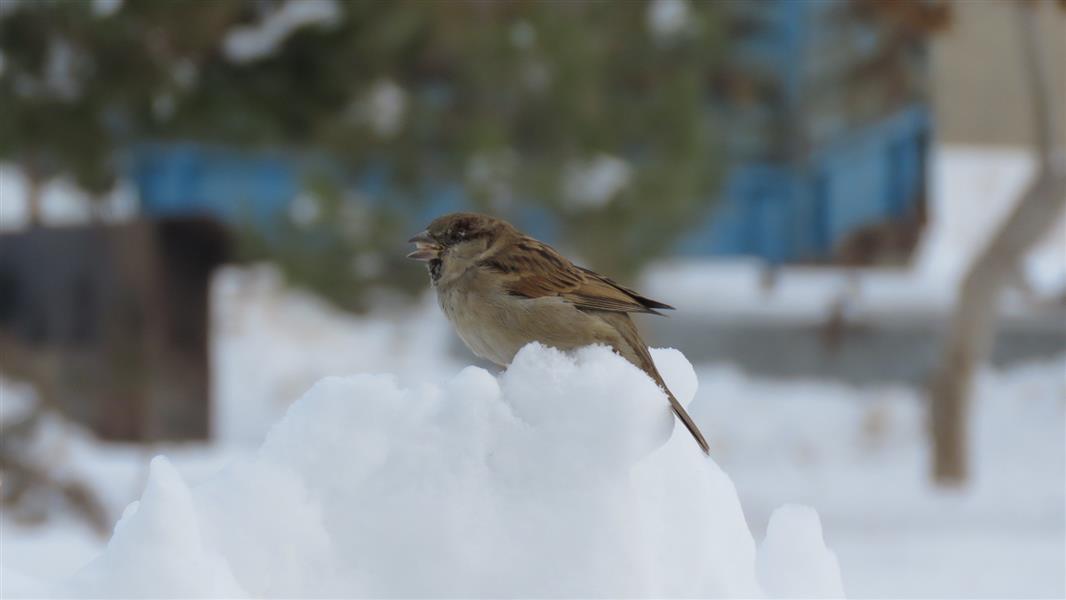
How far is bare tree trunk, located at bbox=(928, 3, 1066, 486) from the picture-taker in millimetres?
6387

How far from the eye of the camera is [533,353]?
5.27 feet

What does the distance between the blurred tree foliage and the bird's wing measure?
3664mm

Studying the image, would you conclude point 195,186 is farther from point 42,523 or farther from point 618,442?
point 618,442

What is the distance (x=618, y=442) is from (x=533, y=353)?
218mm

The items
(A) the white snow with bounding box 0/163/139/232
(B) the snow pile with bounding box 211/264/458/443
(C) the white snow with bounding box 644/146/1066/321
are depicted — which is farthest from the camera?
Result: (B) the snow pile with bounding box 211/264/458/443

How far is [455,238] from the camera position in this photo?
2.17m

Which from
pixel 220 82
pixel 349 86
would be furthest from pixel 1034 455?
pixel 220 82

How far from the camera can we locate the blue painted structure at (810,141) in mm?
7516

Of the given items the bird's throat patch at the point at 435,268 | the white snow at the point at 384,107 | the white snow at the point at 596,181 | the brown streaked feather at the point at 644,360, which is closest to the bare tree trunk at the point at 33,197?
the white snow at the point at 384,107

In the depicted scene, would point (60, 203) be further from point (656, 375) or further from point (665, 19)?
point (656, 375)

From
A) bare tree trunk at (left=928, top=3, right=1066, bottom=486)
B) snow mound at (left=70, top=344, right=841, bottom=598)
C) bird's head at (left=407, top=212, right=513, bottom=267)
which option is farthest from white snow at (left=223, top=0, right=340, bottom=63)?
snow mound at (left=70, top=344, right=841, bottom=598)

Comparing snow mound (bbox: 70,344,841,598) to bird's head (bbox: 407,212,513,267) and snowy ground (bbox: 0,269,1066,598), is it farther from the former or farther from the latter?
snowy ground (bbox: 0,269,1066,598)

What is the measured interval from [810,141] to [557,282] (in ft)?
19.2

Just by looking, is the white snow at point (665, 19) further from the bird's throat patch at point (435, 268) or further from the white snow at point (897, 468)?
the bird's throat patch at point (435, 268)
